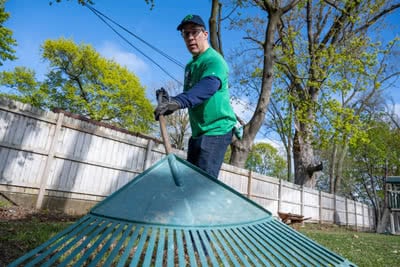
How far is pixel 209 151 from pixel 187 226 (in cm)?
92

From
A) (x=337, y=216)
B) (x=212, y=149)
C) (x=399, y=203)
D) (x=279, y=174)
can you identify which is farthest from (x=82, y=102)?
(x=279, y=174)

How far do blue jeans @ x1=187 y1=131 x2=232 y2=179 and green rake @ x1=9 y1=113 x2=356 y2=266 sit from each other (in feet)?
2.11

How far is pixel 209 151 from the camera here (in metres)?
1.96

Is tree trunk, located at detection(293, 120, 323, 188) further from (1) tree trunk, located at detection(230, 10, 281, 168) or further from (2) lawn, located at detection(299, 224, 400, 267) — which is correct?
(2) lawn, located at detection(299, 224, 400, 267)

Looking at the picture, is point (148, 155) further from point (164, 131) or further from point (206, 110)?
point (164, 131)

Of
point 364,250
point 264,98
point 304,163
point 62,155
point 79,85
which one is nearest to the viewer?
point 364,250

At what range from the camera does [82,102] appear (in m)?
22.9

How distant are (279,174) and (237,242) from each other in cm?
4258

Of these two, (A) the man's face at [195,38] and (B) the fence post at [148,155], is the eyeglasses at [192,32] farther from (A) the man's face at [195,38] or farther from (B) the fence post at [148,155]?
(B) the fence post at [148,155]

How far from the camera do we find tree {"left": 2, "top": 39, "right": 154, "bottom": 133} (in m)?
23.1

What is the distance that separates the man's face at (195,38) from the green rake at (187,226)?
1.01 metres

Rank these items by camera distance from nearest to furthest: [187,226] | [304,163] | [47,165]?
1. [187,226]
2. [47,165]
3. [304,163]

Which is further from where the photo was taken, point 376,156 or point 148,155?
point 376,156

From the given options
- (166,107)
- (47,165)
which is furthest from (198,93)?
(47,165)
